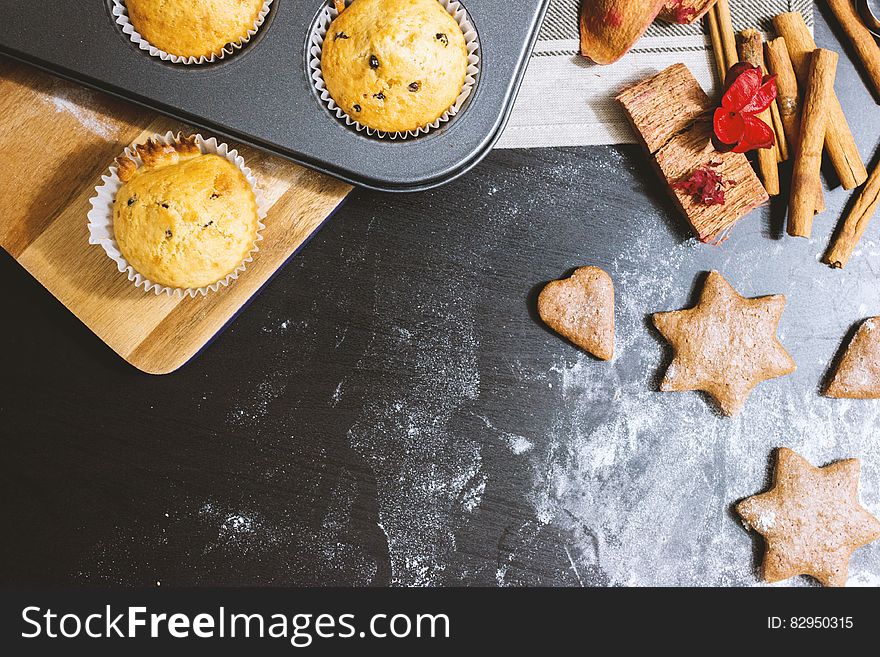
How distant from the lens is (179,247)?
193 cm

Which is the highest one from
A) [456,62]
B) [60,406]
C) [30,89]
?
[456,62]

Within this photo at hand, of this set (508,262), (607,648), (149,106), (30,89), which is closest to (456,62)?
(508,262)

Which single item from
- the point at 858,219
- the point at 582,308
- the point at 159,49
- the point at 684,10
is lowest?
the point at 582,308

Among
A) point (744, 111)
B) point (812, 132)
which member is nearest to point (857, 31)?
point (812, 132)

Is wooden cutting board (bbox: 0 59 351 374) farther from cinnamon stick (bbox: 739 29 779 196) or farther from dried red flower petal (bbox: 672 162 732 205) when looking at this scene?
cinnamon stick (bbox: 739 29 779 196)

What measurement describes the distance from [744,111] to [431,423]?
4.84ft

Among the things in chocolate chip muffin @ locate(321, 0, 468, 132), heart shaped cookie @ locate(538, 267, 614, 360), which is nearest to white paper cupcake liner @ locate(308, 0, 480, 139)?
chocolate chip muffin @ locate(321, 0, 468, 132)

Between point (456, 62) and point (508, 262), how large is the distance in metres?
0.72

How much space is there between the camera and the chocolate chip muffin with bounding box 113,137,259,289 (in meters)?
1.93

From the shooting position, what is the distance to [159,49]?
6.59ft

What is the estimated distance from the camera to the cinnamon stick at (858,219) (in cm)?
237

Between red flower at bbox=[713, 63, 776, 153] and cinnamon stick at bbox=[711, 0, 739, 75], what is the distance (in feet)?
0.28

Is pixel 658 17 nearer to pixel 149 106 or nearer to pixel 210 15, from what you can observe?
pixel 210 15

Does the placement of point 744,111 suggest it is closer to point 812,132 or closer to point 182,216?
point 812,132
